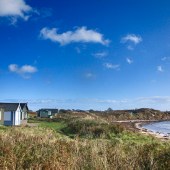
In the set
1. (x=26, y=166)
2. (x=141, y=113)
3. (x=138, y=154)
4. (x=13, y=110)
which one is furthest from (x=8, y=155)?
(x=141, y=113)

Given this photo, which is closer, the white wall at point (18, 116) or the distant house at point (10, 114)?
the distant house at point (10, 114)

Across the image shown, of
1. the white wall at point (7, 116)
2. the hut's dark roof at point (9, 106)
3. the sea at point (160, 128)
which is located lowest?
the sea at point (160, 128)

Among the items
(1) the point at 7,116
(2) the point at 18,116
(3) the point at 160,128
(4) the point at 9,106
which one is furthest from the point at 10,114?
(3) the point at 160,128

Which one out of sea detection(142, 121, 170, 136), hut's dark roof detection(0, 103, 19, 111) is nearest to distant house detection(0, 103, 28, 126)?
hut's dark roof detection(0, 103, 19, 111)

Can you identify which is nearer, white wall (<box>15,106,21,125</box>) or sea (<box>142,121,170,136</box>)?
white wall (<box>15,106,21,125</box>)

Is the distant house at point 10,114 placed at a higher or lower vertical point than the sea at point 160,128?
higher

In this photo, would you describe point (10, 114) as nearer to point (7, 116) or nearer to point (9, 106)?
point (7, 116)

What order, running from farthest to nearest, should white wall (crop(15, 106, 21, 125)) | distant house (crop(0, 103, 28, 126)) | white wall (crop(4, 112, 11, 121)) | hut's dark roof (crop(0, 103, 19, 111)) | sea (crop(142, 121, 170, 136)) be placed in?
sea (crop(142, 121, 170, 136)) → white wall (crop(15, 106, 21, 125)) → hut's dark roof (crop(0, 103, 19, 111)) → white wall (crop(4, 112, 11, 121)) → distant house (crop(0, 103, 28, 126))

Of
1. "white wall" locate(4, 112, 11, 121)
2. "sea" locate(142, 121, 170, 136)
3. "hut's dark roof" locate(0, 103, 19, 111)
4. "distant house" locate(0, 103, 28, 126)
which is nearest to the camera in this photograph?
"distant house" locate(0, 103, 28, 126)

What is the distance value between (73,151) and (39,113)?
8536 cm

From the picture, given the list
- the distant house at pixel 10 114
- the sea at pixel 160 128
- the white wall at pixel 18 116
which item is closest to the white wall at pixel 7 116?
the distant house at pixel 10 114

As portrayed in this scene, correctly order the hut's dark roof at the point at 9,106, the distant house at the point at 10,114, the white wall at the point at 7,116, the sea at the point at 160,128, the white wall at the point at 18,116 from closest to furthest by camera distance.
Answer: the distant house at the point at 10,114 < the white wall at the point at 7,116 < the hut's dark roof at the point at 9,106 < the white wall at the point at 18,116 < the sea at the point at 160,128

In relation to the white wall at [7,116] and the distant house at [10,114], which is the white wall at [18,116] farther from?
the white wall at [7,116]

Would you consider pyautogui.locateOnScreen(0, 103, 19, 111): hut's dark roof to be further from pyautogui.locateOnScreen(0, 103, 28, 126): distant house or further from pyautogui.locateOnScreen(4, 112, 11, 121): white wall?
pyautogui.locateOnScreen(4, 112, 11, 121): white wall
